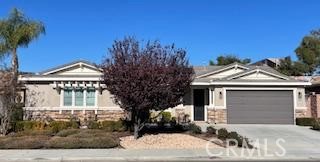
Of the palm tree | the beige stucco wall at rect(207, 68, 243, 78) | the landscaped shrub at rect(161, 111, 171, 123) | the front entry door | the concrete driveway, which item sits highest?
the palm tree

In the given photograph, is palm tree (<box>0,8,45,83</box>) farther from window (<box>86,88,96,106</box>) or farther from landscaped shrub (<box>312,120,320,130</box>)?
landscaped shrub (<box>312,120,320,130</box>)

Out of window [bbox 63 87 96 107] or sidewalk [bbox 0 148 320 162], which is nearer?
sidewalk [bbox 0 148 320 162]

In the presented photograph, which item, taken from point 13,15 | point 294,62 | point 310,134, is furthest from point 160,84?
point 294,62

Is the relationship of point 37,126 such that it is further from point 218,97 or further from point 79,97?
point 218,97

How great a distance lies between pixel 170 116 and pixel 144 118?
8443 millimetres

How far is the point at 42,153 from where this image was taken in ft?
55.7

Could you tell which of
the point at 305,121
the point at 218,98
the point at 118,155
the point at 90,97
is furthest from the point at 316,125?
the point at 118,155

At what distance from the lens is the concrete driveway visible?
17844 millimetres

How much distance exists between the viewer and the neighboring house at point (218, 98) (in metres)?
29.8

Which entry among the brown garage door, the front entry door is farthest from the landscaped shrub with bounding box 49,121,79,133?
the brown garage door

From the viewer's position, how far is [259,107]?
3019cm

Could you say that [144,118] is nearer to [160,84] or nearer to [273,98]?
[160,84]

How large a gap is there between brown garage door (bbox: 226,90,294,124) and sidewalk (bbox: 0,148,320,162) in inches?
501

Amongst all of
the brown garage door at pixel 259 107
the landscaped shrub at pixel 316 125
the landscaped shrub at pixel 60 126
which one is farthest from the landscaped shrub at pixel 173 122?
the landscaped shrub at pixel 316 125
